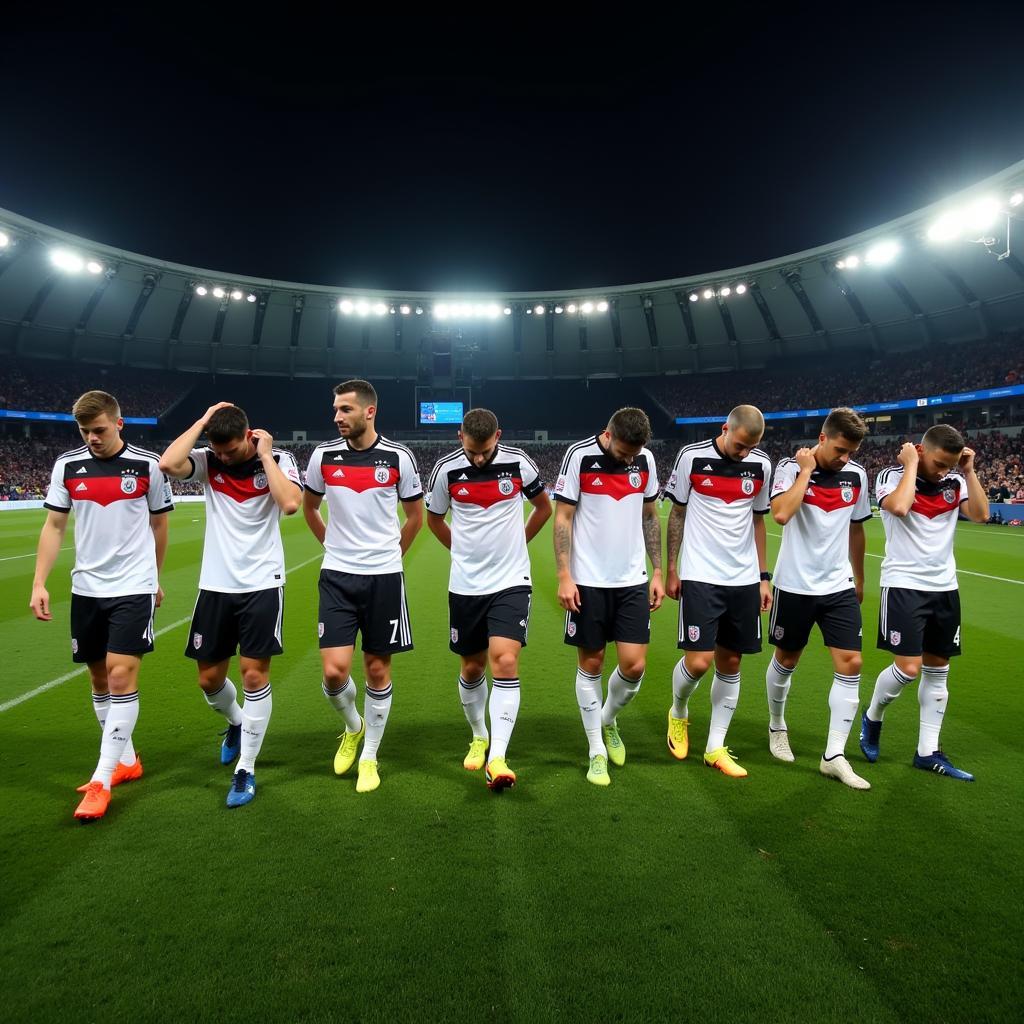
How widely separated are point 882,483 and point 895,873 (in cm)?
246

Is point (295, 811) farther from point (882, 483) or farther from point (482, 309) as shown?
point (482, 309)

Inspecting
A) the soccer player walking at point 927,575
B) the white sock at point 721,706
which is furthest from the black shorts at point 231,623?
the soccer player walking at point 927,575

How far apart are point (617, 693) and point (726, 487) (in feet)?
5.08

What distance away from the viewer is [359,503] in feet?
13.0

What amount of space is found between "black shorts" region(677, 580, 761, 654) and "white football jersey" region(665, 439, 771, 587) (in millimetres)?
58

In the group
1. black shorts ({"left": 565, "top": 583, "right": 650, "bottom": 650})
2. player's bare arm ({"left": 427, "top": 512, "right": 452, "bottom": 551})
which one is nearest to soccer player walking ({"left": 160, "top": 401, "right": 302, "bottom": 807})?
player's bare arm ({"left": 427, "top": 512, "right": 452, "bottom": 551})

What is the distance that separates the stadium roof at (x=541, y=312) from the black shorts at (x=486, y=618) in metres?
32.6

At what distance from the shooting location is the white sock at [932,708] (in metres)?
4.15

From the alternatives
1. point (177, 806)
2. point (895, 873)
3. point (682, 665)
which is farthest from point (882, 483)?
point (177, 806)

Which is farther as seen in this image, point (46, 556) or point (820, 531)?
point (820, 531)

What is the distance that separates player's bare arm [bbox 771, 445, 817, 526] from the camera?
3975mm

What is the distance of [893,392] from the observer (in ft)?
133

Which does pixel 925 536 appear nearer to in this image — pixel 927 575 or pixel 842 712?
pixel 927 575

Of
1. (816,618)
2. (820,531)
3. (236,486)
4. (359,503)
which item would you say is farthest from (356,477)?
(816,618)
